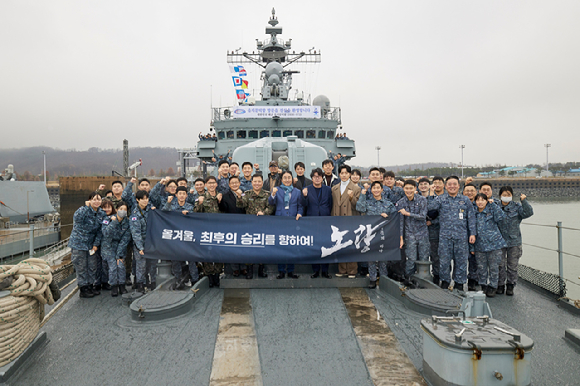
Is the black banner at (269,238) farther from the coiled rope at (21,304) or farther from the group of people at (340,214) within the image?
the coiled rope at (21,304)

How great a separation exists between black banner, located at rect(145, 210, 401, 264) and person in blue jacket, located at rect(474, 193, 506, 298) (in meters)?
1.02

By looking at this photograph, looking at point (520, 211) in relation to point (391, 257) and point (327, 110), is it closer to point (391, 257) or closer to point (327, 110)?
point (391, 257)

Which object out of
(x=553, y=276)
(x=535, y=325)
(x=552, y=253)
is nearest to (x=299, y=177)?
(x=535, y=325)

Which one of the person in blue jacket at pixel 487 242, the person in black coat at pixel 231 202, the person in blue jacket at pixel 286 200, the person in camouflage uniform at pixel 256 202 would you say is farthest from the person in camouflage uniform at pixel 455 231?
the person in black coat at pixel 231 202

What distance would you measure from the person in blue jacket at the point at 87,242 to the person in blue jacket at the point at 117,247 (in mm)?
133

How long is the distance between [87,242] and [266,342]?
2.68m

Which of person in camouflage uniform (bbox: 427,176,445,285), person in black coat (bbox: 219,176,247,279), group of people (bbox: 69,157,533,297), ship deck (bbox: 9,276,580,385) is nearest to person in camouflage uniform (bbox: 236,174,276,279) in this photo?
group of people (bbox: 69,157,533,297)

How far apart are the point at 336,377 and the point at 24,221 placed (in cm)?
2304

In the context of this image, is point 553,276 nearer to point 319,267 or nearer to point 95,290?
point 319,267

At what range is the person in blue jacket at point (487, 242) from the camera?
4.28 meters

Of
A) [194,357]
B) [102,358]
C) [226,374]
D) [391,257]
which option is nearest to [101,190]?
[102,358]

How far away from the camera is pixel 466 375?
2146mm

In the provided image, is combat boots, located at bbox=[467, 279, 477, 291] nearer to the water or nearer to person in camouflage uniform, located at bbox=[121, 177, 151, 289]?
the water

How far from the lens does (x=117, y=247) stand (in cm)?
438
